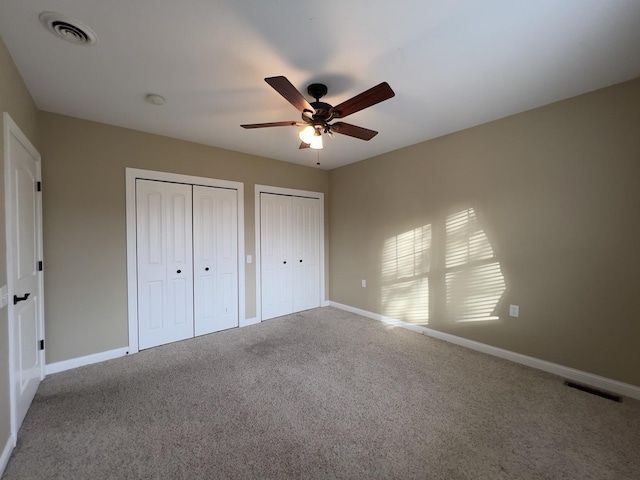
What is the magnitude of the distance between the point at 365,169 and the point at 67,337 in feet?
14.0

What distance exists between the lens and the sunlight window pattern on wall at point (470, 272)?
114 inches

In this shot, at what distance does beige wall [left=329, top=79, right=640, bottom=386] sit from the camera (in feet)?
7.11

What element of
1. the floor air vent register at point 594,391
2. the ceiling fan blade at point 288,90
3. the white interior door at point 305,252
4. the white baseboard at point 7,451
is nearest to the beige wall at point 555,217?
the floor air vent register at point 594,391

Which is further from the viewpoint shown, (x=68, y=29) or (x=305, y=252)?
(x=305, y=252)

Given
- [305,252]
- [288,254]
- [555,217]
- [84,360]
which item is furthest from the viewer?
[305,252]

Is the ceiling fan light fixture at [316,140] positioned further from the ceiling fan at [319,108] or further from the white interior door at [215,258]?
the white interior door at [215,258]

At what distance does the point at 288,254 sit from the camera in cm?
438

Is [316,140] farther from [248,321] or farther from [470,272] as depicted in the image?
[248,321]

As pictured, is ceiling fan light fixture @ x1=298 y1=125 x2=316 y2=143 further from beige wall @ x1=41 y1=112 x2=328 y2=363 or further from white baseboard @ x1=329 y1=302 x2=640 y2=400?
white baseboard @ x1=329 y1=302 x2=640 y2=400

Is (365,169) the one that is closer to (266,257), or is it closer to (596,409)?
(266,257)

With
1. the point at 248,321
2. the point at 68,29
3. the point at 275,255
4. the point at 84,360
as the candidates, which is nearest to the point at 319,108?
the point at 68,29

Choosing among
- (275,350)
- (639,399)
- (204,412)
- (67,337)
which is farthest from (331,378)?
(67,337)

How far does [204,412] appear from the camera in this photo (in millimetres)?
1984

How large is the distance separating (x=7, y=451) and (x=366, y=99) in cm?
313
